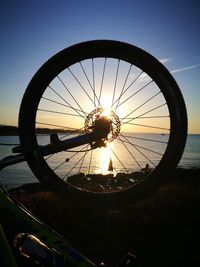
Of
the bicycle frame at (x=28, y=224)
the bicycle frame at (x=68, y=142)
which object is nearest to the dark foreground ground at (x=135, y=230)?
the bicycle frame at (x=68, y=142)

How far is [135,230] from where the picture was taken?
196 inches

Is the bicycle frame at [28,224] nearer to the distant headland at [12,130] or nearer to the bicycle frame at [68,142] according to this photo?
the bicycle frame at [68,142]

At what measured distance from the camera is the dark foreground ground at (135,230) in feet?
13.1

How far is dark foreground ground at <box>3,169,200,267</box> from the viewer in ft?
13.1

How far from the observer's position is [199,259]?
397 centimetres

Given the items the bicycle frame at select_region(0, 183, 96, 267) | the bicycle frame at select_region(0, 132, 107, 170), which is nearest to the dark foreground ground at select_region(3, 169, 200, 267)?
the bicycle frame at select_region(0, 132, 107, 170)

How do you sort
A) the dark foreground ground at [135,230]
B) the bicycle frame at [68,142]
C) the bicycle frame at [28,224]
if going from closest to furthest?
the bicycle frame at [28,224] → the bicycle frame at [68,142] → the dark foreground ground at [135,230]

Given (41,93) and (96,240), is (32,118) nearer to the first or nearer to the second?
(41,93)

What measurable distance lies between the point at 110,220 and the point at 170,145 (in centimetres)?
286

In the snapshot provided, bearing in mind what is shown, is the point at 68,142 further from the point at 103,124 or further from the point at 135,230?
the point at 135,230

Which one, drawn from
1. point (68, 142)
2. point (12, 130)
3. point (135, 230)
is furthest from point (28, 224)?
point (135, 230)

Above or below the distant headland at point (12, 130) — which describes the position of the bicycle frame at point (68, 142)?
below

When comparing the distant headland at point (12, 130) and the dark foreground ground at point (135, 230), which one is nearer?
the distant headland at point (12, 130)

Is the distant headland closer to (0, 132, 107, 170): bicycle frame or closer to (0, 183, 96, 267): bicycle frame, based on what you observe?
(0, 132, 107, 170): bicycle frame
